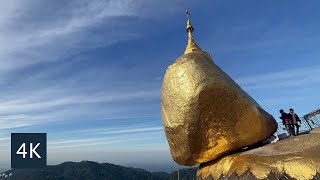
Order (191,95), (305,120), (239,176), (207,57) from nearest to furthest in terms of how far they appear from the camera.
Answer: (239,176), (191,95), (207,57), (305,120)

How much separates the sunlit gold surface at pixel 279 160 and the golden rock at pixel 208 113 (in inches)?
21.8

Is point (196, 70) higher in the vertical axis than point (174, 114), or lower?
higher

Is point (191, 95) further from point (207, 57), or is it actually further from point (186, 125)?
point (207, 57)

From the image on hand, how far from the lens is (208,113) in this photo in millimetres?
13609

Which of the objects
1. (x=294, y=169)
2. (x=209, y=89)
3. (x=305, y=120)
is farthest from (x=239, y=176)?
(x=305, y=120)

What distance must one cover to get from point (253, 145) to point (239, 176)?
1999 millimetres

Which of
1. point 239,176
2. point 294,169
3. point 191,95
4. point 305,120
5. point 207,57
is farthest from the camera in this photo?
point 305,120

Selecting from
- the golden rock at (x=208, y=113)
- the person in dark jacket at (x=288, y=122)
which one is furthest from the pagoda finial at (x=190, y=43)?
the person in dark jacket at (x=288, y=122)

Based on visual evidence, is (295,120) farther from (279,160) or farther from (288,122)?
(279,160)

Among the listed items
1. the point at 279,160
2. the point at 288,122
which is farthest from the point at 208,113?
the point at 288,122

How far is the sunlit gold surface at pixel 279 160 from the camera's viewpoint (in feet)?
38.3

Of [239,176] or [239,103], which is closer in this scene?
[239,176]

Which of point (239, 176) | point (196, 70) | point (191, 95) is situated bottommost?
point (239, 176)

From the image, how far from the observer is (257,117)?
1388 centimetres
